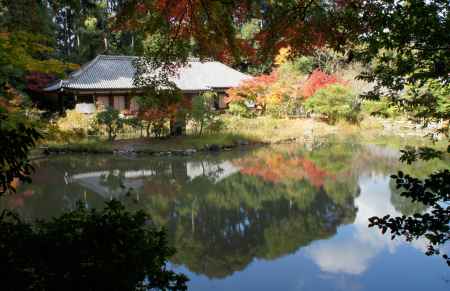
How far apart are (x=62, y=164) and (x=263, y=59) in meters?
10.3

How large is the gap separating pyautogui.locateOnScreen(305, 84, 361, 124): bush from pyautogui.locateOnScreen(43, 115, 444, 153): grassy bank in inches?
19.4

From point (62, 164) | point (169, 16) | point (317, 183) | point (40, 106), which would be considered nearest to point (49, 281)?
point (169, 16)

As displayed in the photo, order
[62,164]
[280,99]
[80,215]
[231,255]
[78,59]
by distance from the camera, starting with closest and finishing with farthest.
Answer: [80,215] → [231,255] → [62,164] → [280,99] → [78,59]

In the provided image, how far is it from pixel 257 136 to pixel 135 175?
7130 mm

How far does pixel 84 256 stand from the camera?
8.54ft

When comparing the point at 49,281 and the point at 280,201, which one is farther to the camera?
the point at 280,201

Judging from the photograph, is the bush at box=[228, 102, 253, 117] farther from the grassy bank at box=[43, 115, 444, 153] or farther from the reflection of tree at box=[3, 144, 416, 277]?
the reflection of tree at box=[3, 144, 416, 277]

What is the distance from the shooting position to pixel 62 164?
13.1 m

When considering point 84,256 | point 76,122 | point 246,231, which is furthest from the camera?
point 76,122

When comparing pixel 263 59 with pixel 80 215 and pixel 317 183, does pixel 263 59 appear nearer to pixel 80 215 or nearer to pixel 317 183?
pixel 80 215

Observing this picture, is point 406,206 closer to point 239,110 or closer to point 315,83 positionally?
point 239,110

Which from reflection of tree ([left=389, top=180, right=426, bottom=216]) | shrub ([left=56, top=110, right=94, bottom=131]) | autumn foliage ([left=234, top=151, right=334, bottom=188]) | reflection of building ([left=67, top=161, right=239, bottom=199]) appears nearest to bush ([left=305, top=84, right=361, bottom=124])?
autumn foliage ([left=234, top=151, right=334, bottom=188])

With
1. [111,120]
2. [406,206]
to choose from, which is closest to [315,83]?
[111,120]

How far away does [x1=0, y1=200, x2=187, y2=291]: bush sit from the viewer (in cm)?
239
